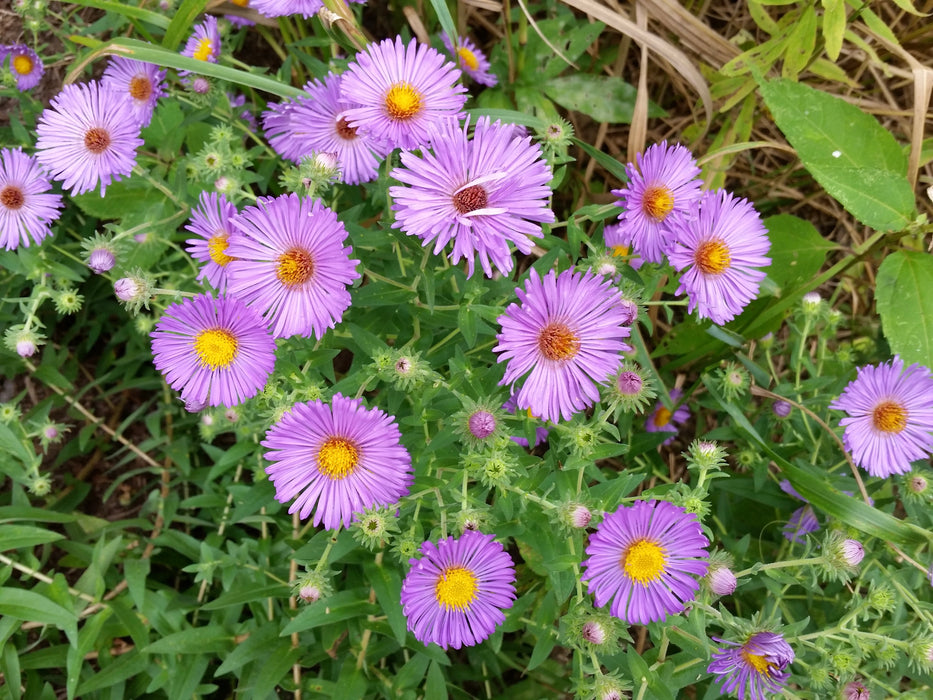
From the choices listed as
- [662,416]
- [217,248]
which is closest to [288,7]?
[217,248]

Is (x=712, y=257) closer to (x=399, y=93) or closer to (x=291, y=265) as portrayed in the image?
(x=399, y=93)

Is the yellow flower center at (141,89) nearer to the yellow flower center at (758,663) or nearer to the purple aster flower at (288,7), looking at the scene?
the purple aster flower at (288,7)

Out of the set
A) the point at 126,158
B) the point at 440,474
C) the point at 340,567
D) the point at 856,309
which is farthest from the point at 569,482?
the point at 856,309

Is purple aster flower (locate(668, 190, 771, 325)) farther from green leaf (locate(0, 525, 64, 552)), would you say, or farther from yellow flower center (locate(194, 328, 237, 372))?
green leaf (locate(0, 525, 64, 552))

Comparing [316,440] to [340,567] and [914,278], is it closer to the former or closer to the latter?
[340,567]

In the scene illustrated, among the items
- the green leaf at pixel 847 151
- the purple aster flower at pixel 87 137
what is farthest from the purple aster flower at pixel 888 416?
the purple aster flower at pixel 87 137

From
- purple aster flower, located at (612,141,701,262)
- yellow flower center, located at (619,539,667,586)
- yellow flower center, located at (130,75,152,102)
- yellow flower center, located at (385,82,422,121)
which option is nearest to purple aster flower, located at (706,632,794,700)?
yellow flower center, located at (619,539,667,586)
